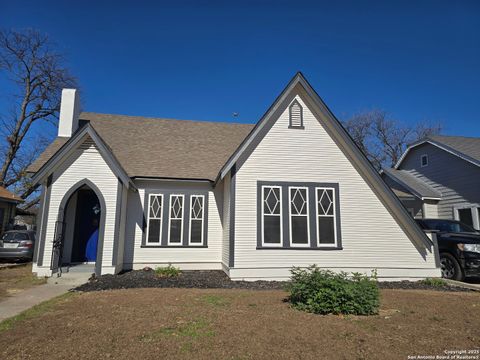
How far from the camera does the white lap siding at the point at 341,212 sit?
1083 centimetres

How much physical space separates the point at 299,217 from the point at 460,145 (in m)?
12.9

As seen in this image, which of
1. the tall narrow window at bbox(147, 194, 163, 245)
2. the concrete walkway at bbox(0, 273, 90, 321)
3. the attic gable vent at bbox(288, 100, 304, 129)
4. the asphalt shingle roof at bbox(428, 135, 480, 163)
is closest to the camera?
the concrete walkway at bbox(0, 273, 90, 321)

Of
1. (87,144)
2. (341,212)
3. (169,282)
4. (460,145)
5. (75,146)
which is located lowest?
(169,282)

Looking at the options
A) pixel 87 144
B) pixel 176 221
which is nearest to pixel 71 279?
pixel 176 221

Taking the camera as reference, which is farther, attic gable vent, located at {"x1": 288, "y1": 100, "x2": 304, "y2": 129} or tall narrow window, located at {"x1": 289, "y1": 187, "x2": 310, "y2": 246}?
attic gable vent, located at {"x1": 288, "y1": 100, "x2": 304, "y2": 129}

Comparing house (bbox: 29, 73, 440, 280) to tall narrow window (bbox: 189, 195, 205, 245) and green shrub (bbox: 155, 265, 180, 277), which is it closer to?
tall narrow window (bbox: 189, 195, 205, 245)

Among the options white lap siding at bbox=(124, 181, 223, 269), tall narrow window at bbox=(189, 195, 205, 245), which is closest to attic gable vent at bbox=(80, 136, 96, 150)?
white lap siding at bbox=(124, 181, 223, 269)

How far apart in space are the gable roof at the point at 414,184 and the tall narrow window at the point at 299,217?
9.86 m

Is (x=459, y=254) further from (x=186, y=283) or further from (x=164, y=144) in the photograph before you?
(x=164, y=144)

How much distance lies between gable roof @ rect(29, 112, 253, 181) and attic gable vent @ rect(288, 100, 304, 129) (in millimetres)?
3814

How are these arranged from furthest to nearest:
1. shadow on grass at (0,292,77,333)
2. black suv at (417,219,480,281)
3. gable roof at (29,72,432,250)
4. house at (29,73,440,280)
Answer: gable roof at (29,72,432,250) → black suv at (417,219,480,281) → house at (29,73,440,280) → shadow on grass at (0,292,77,333)

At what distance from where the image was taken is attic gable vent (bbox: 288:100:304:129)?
11.8 metres

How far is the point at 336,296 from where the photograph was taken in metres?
6.55

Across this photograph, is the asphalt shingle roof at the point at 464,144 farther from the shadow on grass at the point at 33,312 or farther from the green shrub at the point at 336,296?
the shadow on grass at the point at 33,312
